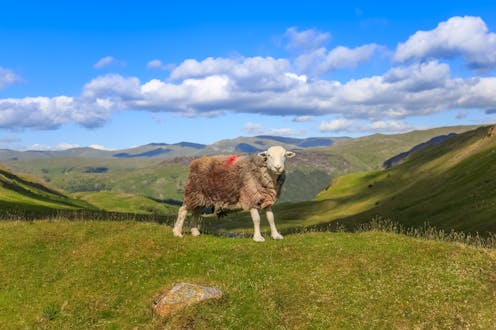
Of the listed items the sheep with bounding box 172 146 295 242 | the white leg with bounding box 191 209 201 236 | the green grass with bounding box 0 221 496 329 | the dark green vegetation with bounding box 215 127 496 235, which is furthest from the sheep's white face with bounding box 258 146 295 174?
the dark green vegetation with bounding box 215 127 496 235

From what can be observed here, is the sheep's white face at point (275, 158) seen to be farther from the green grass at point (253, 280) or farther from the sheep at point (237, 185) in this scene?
the green grass at point (253, 280)

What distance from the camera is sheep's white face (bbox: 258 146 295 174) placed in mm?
22781

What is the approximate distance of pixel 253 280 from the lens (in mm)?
18844

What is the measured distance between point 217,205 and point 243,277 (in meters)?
6.17

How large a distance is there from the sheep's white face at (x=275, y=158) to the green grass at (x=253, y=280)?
12.3ft

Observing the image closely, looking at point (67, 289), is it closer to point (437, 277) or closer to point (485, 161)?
point (437, 277)

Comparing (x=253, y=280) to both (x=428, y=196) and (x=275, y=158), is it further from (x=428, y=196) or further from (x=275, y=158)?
(x=428, y=196)

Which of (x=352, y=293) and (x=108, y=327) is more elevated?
(x=352, y=293)

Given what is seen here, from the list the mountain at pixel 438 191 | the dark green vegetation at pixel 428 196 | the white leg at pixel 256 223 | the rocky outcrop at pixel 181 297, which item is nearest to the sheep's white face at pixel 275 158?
the white leg at pixel 256 223

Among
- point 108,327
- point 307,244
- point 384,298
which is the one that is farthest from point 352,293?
point 108,327

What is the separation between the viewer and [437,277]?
17.8 m

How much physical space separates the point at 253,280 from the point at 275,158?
6763 millimetres

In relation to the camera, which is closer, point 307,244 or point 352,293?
point 352,293

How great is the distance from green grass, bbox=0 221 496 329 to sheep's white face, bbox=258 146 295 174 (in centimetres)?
374
